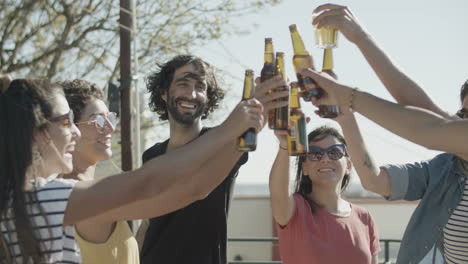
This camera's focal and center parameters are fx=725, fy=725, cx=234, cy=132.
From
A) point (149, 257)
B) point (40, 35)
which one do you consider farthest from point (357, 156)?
point (40, 35)

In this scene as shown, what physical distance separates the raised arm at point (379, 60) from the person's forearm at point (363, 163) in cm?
43

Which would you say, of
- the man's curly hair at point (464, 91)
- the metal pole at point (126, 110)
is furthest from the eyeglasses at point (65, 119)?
the metal pole at point (126, 110)

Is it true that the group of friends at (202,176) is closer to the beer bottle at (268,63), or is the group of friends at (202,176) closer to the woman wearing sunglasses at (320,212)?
the woman wearing sunglasses at (320,212)

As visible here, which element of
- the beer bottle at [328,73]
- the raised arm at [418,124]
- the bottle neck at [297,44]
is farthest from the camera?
the bottle neck at [297,44]

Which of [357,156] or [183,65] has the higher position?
[183,65]

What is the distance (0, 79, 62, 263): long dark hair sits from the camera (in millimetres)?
2375

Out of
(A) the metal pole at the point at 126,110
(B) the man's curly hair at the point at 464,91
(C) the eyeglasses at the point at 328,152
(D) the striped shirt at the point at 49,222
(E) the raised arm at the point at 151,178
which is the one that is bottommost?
(D) the striped shirt at the point at 49,222

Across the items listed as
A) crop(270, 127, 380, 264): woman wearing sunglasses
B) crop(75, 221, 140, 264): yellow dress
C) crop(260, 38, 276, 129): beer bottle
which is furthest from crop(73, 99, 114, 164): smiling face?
crop(260, 38, 276, 129): beer bottle

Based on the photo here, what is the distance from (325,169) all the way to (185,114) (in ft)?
2.98

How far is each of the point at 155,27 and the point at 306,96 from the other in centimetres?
1259

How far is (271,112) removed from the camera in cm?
312

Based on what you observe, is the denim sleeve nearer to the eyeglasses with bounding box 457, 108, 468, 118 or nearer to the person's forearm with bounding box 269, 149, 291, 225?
the eyeglasses with bounding box 457, 108, 468, 118

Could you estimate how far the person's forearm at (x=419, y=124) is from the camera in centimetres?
283

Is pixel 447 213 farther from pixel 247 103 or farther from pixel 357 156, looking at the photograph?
pixel 247 103
